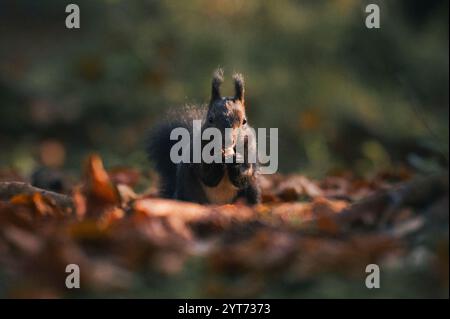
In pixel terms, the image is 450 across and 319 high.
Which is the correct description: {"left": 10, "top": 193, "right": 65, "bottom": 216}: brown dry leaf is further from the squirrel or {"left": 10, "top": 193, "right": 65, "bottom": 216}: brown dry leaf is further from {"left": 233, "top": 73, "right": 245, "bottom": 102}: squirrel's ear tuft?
{"left": 233, "top": 73, "right": 245, "bottom": 102}: squirrel's ear tuft

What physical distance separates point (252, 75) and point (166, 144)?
3898 millimetres

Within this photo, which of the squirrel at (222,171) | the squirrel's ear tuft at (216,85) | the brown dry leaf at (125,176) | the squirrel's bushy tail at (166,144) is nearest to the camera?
the squirrel at (222,171)

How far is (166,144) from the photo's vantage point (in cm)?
443

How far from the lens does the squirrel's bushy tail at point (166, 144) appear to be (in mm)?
4418

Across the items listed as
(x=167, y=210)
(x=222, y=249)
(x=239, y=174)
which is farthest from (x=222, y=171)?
(x=222, y=249)

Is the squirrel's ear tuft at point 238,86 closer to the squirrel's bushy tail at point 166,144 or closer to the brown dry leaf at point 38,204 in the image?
the squirrel's bushy tail at point 166,144

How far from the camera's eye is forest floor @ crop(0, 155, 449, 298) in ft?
7.26

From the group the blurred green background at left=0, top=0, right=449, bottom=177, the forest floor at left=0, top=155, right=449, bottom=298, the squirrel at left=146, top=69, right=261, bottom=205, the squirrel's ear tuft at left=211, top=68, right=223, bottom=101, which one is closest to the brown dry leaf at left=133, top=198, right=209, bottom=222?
the forest floor at left=0, top=155, right=449, bottom=298

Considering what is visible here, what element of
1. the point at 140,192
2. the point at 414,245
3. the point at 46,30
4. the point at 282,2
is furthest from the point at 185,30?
the point at 414,245

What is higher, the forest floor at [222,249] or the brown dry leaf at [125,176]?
the brown dry leaf at [125,176]

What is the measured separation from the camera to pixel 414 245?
8.07ft

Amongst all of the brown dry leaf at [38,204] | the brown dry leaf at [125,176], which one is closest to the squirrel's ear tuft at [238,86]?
the brown dry leaf at [125,176]

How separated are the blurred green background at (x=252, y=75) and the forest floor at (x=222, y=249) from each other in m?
4.62

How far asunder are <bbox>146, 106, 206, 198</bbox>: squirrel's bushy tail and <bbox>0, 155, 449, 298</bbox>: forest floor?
152 cm
